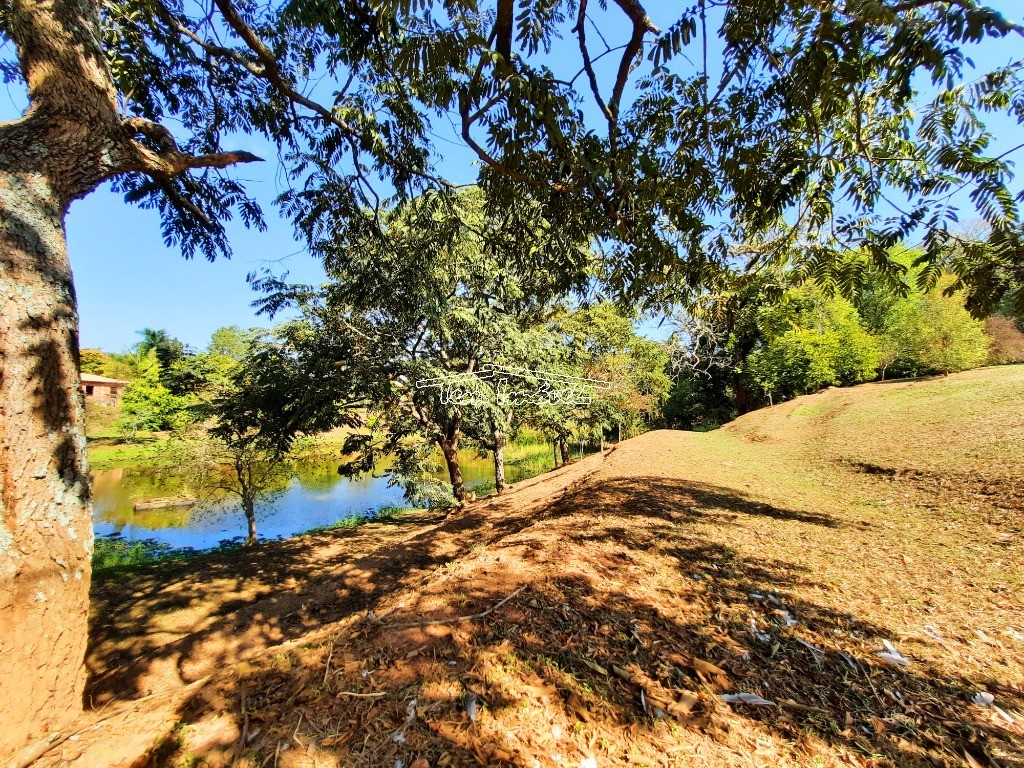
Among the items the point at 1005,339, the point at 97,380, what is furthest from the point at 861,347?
the point at 97,380

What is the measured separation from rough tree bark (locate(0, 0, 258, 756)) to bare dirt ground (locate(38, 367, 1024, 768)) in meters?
0.39

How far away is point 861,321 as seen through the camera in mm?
19203

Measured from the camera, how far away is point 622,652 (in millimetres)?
2039

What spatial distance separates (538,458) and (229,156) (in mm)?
25175

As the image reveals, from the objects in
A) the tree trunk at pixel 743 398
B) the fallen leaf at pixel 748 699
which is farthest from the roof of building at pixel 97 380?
the tree trunk at pixel 743 398

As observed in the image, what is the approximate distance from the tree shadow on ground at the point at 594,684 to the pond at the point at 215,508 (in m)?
10.0

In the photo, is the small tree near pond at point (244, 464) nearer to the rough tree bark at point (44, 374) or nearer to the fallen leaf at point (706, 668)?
the rough tree bark at point (44, 374)

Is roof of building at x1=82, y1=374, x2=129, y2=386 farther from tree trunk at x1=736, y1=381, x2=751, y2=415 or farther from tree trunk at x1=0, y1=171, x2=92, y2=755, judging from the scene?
tree trunk at x1=736, y1=381, x2=751, y2=415

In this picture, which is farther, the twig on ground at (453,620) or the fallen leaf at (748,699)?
the twig on ground at (453,620)

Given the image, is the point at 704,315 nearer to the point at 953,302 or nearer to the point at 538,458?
the point at 953,302

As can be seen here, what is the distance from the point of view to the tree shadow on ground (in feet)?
4.87

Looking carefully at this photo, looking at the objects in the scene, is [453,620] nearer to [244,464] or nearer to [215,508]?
[244,464]

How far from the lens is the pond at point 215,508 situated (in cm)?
1429

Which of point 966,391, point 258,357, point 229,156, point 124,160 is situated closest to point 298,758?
point 124,160
